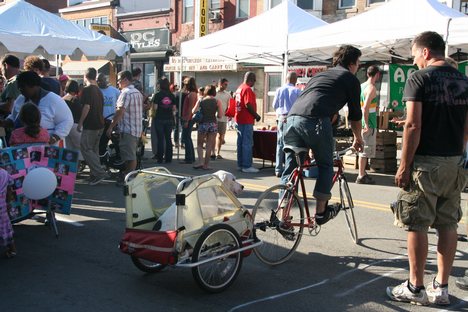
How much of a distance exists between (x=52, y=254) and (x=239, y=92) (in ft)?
21.1

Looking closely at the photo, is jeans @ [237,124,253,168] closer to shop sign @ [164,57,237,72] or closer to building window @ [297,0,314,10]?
shop sign @ [164,57,237,72]

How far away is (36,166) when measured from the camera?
233 inches

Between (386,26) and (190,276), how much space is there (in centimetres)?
696

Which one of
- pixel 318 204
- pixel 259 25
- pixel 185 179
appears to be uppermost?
pixel 259 25

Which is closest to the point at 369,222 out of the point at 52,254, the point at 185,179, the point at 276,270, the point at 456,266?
the point at 456,266

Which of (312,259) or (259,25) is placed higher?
(259,25)

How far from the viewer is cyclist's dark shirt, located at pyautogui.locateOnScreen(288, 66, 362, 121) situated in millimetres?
5258

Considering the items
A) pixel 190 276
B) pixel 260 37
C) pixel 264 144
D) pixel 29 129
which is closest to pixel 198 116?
pixel 264 144

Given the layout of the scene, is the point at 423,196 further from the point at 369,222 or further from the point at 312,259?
the point at 369,222

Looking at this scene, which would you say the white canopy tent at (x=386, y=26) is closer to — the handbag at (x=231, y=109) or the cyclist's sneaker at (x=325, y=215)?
the handbag at (x=231, y=109)

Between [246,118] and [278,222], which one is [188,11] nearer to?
[246,118]

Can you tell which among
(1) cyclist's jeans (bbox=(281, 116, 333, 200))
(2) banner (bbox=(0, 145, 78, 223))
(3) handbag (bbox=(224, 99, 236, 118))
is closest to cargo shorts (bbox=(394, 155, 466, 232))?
(1) cyclist's jeans (bbox=(281, 116, 333, 200))

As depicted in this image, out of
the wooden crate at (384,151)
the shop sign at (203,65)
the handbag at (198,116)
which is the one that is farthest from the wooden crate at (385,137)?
the shop sign at (203,65)

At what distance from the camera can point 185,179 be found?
448 centimetres
